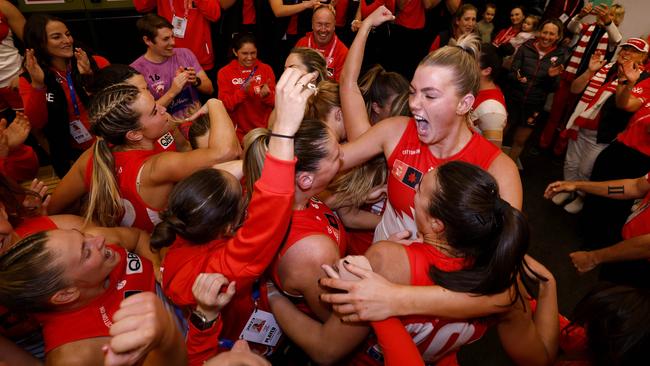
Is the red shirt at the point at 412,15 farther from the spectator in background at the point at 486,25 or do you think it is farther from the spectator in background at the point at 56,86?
the spectator in background at the point at 56,86

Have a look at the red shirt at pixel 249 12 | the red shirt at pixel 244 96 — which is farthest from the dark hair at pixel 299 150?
the red shirt at pixel 249 12

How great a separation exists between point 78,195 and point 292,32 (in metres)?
3.74

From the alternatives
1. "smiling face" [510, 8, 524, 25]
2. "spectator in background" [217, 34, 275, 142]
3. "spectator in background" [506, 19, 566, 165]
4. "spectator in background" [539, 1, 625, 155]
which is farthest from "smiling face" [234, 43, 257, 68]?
"spectator in background" [539, 1, 625, 155]

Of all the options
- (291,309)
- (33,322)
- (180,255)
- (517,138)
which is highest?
(180,255)

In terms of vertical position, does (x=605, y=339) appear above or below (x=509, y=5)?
below

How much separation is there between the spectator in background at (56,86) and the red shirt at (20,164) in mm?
366

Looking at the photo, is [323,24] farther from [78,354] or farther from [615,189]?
[78,354]

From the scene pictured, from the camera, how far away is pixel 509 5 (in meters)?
6.41

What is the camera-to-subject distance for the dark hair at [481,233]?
1.24 m

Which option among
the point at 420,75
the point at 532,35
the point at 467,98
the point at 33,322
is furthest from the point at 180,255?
the point at 532,35

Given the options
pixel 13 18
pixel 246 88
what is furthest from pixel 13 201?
pixel 13 18

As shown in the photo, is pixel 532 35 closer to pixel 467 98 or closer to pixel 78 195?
pixel 467 98

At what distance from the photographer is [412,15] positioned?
5.18 meters

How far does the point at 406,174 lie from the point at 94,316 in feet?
4.75
